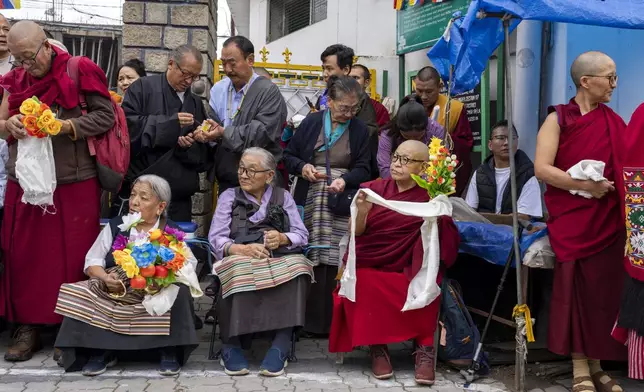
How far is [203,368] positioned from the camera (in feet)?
14.7

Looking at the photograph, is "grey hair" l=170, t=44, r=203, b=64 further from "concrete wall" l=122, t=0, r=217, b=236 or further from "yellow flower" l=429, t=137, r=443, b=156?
"yellow flower" l=429, t=137, r=443, b=156

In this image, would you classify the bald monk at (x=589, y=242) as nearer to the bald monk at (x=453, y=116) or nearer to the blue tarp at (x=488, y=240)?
the blue tarp at (x=488, y=240)

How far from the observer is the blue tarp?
4449 mm

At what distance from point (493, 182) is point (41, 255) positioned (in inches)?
131

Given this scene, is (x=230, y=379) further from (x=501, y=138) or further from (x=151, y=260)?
(x=501, y=138)

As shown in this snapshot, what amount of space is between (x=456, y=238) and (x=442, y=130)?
3.90ft

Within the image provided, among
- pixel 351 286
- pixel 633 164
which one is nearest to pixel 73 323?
pixel 351 286

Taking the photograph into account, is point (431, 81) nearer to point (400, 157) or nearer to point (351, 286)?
point (400, 157)

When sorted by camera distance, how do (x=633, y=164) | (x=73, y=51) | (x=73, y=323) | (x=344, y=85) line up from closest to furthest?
(x=633, y=164)
(x=73, y=323)
(x=344, y=85)
(x=73, y=51)

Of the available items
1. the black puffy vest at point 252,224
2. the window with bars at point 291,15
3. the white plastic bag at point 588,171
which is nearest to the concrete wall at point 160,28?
the black puffy vest at point 252,224

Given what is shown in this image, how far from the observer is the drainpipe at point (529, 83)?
591 cm

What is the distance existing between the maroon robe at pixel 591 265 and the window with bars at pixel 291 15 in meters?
8.61

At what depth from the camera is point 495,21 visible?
4.42 meters

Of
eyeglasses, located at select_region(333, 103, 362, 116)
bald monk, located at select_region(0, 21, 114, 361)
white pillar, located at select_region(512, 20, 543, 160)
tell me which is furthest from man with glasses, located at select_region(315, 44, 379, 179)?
bald monk, located at select_region(0, 21, 114, 361)
